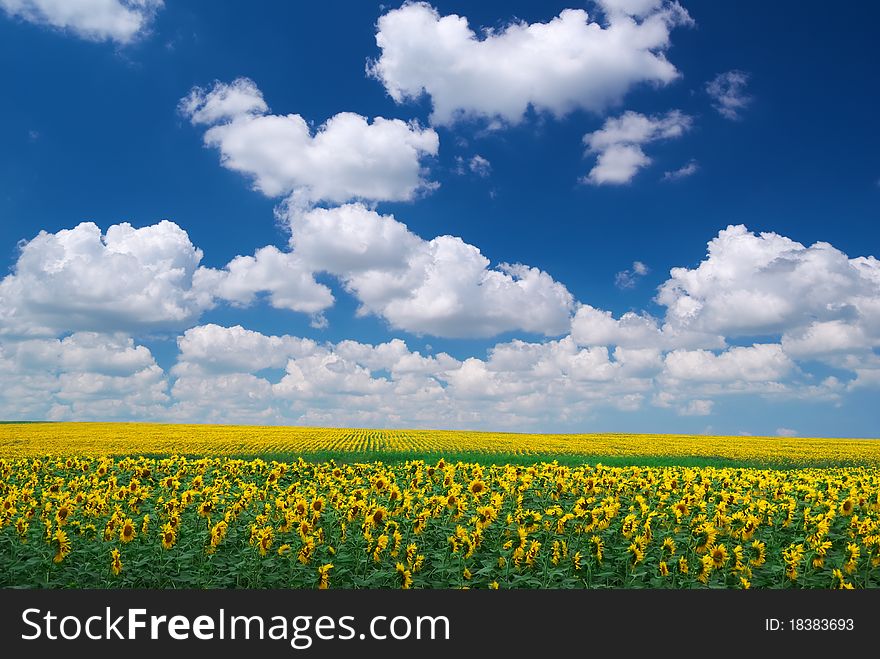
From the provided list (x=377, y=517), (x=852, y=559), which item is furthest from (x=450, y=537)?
(x=852, y=559)

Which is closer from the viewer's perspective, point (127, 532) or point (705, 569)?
point (705, 569)

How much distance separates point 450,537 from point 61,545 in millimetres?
6352

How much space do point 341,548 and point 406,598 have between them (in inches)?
96.8

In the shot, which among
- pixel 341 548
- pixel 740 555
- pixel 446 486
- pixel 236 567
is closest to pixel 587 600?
pixel 740 555

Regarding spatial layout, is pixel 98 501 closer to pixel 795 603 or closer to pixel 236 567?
pixel 236 567

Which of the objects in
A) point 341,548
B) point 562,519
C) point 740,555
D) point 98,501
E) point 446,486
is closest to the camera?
point 740,555

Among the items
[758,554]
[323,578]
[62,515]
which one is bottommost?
[323,578]

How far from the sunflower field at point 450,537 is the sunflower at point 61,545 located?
21mm

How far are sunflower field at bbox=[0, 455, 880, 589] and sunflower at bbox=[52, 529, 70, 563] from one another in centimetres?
2

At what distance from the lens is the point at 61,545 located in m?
11.2

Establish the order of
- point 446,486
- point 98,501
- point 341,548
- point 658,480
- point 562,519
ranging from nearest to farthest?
point 341,548 < point 562,519 < point 98,501 < point 446,486 < point 658,480

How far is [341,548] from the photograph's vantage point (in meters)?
11.2

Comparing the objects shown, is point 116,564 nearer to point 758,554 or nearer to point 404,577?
point 404,577

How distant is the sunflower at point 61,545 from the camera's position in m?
11.0
